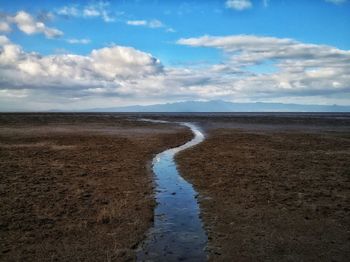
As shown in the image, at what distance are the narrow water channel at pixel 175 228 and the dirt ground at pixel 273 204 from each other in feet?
1.42

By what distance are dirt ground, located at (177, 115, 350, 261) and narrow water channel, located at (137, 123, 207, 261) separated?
1.42 feet

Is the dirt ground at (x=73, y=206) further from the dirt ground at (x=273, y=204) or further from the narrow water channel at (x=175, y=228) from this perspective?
the dirt ground at (x=273, y=204)

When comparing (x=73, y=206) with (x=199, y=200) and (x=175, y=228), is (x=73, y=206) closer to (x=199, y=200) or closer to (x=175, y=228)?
(x=175, y=228)

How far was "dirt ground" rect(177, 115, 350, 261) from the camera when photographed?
39.2ft

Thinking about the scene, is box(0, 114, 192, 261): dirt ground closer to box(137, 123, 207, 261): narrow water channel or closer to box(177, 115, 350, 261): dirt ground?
box(137, 123, 207, 261): narrow water channel

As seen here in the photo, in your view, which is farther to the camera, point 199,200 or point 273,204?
point 199,200

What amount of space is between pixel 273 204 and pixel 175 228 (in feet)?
17.7

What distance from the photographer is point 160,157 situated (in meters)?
33.2

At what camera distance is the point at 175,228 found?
14062mm

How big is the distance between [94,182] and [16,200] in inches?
202

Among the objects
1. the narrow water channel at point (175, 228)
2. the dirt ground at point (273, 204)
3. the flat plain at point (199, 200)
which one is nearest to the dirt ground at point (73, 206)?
the flat plain at point (199, 200)

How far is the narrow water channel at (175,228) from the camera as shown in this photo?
1160 cm

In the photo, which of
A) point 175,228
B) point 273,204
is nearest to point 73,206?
point 175,228

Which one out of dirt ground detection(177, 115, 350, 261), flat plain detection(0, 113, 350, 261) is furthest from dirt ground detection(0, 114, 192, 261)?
dirt ground detection(177, 115, 350, 261)
